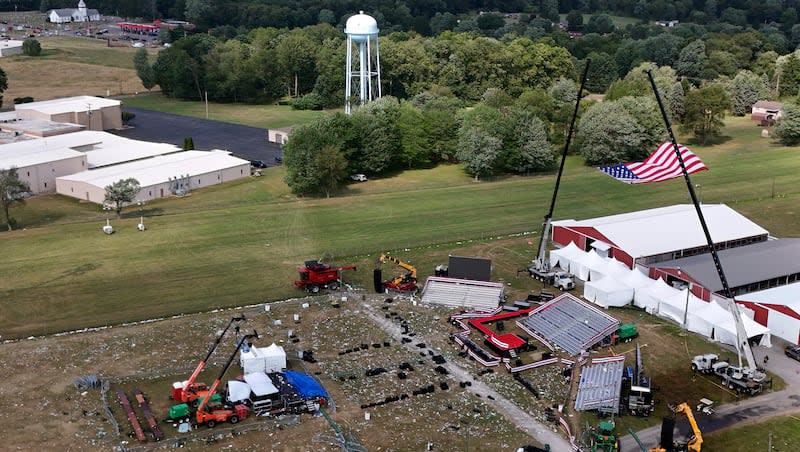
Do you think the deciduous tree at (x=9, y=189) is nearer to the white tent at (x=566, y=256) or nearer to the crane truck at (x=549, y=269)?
the crane truck at (x=549, y=269)

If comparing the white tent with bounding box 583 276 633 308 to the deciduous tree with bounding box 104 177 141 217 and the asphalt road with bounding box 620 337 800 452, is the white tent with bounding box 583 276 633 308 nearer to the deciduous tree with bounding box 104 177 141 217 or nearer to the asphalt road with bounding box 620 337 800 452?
the asphalt road with bounding box 620 337 800 452

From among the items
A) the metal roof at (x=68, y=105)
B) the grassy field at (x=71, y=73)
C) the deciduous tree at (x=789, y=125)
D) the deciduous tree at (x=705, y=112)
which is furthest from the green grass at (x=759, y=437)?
the grassy field at (x=71, y=73)

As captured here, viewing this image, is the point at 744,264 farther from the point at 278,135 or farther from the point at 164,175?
the point at 278,135

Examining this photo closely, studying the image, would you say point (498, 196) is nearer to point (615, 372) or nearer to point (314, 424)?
point (615, 372)

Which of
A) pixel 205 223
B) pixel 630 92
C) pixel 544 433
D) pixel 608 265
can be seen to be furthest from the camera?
pixel 630 92

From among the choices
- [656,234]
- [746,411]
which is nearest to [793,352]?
[746,411]

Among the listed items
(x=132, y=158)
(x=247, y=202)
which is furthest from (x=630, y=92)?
(x=132, y=158)
